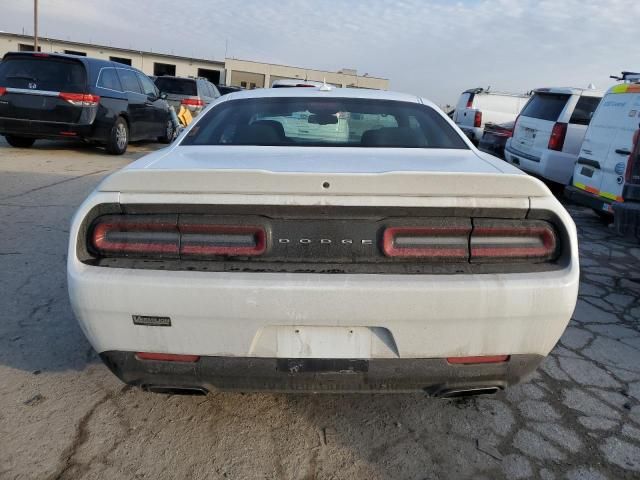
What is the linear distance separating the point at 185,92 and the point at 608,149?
1234 cm

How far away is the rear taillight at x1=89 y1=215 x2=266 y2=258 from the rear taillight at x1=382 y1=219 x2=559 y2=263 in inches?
20.2

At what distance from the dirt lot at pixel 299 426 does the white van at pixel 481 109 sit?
435 inches

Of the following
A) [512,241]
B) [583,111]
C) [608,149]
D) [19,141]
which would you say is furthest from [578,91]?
[19,141]

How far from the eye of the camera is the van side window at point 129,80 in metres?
10.2

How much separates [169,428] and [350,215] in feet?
4.26

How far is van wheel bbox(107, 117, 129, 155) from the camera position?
9.71 meters

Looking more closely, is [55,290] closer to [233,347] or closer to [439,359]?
[233,347]

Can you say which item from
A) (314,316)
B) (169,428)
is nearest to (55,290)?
(169,428)

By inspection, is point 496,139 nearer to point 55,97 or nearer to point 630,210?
point 630,210

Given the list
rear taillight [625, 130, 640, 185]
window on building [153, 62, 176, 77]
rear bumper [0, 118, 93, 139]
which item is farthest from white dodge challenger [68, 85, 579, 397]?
window on building [153, 62, 176, 77]

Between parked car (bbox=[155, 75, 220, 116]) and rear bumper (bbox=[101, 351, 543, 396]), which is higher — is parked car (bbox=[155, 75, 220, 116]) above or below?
above

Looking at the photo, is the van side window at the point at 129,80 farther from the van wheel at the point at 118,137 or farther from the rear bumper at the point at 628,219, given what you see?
the rear bumper at the point at 628,219

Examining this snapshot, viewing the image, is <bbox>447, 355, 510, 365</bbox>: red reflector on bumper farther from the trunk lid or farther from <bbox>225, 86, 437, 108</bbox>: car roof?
<bbox>225, 86, 437, 108</bbox>: car roof

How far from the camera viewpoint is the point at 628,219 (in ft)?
13.3
